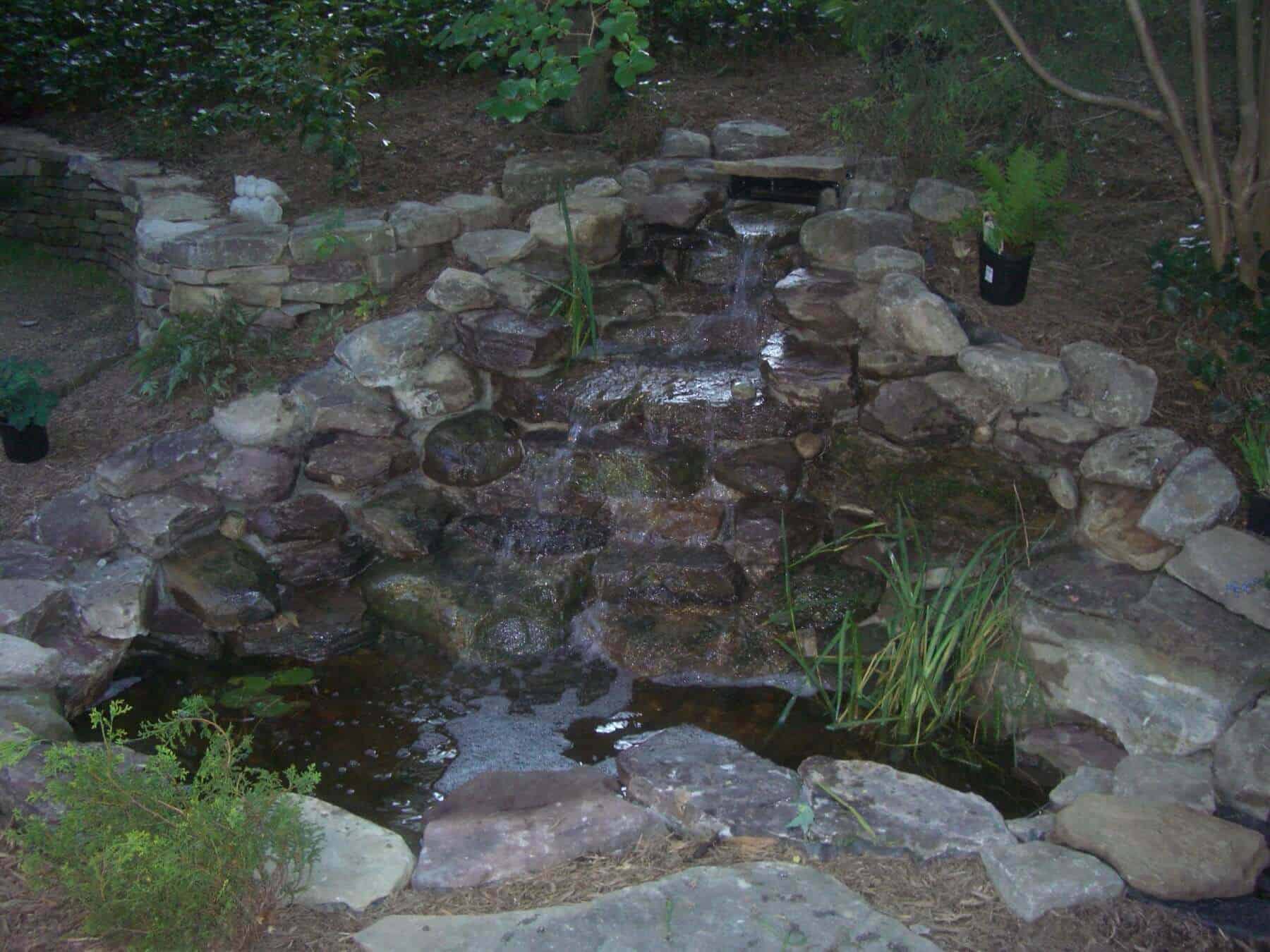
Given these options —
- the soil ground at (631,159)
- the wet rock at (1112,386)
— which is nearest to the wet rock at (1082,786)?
the soil ground at (631,159)

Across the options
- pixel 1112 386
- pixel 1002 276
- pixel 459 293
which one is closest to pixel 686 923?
pixel 1112 386

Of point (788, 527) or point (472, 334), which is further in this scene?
point (472, 334)

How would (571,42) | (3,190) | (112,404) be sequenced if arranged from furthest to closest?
(3,190) → (571,42) → (112,404)

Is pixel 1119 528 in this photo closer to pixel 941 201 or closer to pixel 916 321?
pixel 916 321

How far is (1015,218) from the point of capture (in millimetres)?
A: 4348

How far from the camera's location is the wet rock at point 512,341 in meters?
4.78

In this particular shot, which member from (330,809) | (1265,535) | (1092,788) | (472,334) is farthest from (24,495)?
(1265,535)

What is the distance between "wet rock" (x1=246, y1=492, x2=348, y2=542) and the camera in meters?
4.52

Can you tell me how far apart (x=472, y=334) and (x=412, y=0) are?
10.3 ft

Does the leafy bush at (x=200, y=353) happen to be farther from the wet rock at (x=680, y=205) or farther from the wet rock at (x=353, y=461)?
the wet rock at (x=680, y=205)

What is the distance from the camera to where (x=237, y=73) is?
631 centimetres

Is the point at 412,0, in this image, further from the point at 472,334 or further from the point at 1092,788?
the point at 1092,788

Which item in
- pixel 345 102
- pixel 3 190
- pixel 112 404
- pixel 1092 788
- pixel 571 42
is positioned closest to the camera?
pixel 1092 788

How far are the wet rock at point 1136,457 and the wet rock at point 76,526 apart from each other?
11.9ft
